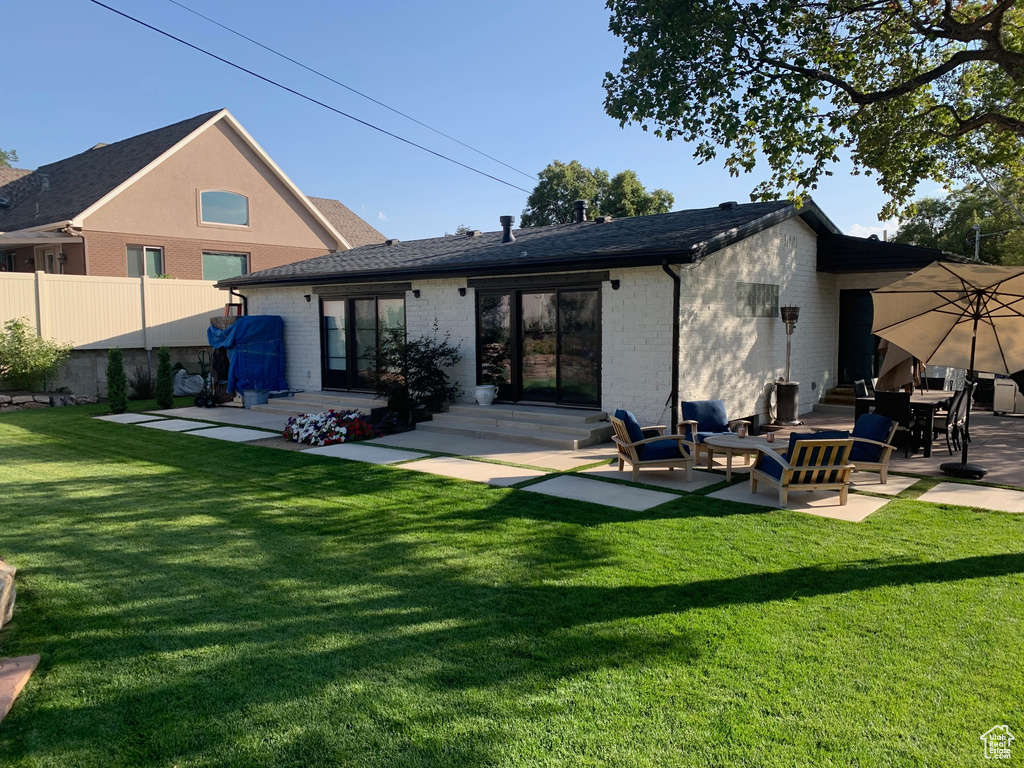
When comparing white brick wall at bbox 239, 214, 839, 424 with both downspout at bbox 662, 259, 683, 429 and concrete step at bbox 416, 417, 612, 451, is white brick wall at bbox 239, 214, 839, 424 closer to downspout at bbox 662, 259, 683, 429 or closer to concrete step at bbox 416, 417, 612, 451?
downspout at bbox 662, 259, 683, 429

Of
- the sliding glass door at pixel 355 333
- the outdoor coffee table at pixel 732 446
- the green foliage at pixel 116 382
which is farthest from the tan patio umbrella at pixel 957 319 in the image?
the green foliage at pixel 116 382

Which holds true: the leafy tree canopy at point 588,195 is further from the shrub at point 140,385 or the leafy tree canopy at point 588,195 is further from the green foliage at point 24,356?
the green foliage at point 24,356

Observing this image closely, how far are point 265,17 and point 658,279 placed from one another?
35.2 feet

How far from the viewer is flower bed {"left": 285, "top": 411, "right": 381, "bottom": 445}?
37.9 feet

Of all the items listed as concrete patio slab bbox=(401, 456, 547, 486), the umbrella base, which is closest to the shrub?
concrete patio slab bbox=(401, 456, 547, 486)

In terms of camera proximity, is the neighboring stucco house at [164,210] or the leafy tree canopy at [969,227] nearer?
the neighboring stucco house at [164,210]

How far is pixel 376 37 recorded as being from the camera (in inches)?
697

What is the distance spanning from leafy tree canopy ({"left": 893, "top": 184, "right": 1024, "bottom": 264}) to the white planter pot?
95.5 ft

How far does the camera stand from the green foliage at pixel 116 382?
15359mm

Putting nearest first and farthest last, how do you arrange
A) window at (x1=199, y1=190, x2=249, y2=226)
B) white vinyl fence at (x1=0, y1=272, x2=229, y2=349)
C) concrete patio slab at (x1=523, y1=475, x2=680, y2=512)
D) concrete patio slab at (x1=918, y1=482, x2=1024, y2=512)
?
concrete patio slab at (x1=918, y1=482, x2=1024, y2=512)
concrete patio slab at (x1=523, y1=475, x2=680, y2=512)
white vinyl fence at (x1=0, y1=272, x2=229, y2=349)
window at (x1=199, y1=190, x2=249, y2=226)

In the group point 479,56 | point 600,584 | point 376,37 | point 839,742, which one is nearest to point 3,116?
point 376,37

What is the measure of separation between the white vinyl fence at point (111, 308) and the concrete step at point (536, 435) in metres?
11.6

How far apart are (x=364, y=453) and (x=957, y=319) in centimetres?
847

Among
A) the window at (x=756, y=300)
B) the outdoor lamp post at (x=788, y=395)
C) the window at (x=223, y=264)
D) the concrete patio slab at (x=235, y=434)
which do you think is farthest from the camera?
the window at (x=223, y=264)
